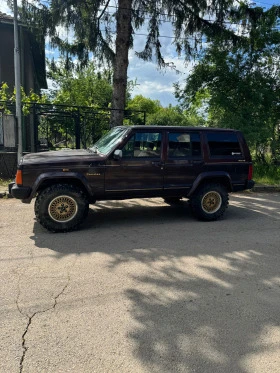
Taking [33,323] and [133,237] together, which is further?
[133,237]

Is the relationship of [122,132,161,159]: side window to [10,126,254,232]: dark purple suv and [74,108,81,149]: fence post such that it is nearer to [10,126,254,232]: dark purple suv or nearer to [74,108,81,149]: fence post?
[10,126,254,232]: dark purple suv

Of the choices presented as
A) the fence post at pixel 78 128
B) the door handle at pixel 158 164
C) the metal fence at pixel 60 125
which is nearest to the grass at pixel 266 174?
the metal fence at pixel 60 125

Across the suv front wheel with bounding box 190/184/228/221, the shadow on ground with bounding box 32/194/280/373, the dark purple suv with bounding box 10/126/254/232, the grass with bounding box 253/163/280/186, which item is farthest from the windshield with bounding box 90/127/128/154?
the grass with bounding box 253/163/280/186

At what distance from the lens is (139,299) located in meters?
3.04

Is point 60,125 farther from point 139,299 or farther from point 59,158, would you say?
point 139,299

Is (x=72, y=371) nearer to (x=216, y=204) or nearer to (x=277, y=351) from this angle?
(x=277, y=351)

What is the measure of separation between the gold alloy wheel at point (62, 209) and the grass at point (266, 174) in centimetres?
712

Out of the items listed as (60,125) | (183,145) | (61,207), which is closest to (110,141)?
(183,145)

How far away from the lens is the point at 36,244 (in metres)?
4.46

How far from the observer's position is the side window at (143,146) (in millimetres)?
5320

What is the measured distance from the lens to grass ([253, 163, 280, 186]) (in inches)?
397

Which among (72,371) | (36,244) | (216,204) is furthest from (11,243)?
(216,204)

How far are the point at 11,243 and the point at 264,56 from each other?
11.1 m

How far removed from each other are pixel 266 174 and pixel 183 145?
6695mm
